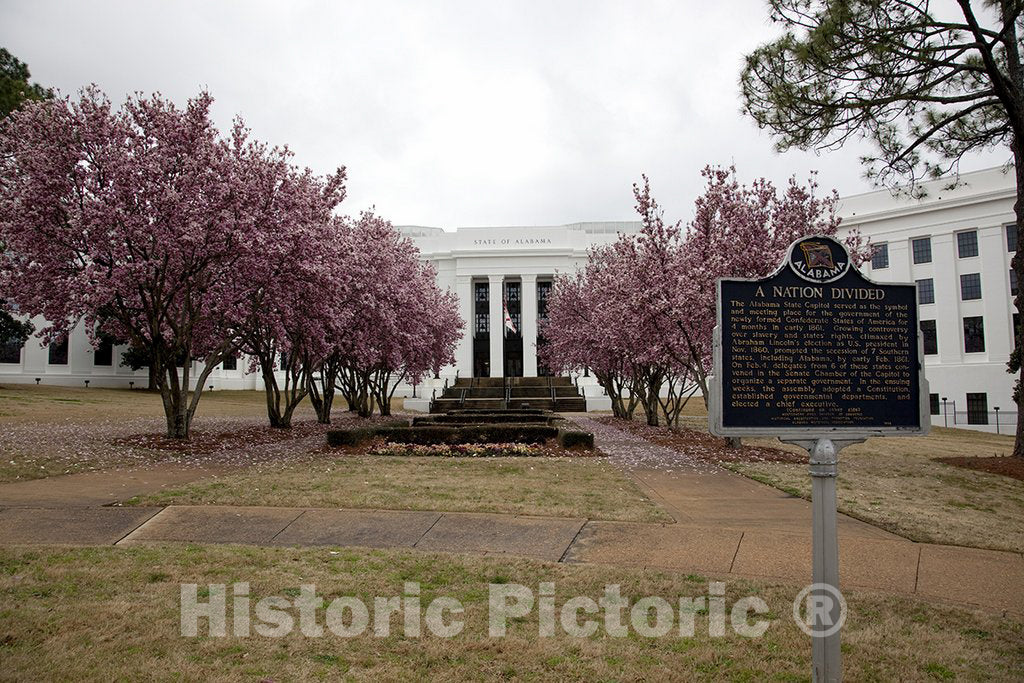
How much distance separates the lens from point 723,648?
4758mm

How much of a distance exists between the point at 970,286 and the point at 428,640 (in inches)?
1955

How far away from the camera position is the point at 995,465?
14773mm

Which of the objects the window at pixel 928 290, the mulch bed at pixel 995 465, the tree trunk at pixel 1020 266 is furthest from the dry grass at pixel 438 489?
the window at pixel 928 290

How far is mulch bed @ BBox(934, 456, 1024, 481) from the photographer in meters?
14.1

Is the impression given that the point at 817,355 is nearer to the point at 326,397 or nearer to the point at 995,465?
the point at 995,465

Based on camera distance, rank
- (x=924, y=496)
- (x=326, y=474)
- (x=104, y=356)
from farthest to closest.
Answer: (x=104, y=356)
(x=326, y=474)
(x=924, y=496)

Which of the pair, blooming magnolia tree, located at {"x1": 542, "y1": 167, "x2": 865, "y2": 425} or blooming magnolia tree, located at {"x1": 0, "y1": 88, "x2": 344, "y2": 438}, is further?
blooming magnolia tree, located at {"x1": 542, "y1": 167, "x2": 865, "y2": 425}

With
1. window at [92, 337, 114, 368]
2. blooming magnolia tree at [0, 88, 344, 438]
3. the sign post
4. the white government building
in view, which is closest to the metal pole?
the sign post

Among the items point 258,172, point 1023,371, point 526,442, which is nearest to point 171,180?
point 258,172

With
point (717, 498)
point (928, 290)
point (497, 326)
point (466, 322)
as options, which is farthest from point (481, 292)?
point (717, 498)

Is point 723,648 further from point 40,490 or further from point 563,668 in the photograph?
point 40,490

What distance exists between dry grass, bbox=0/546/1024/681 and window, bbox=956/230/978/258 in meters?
47.4

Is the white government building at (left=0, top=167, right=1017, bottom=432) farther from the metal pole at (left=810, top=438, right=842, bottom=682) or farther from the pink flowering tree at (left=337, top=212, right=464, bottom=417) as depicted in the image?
the metal pole at (left=810, top=438, right=842, bottom=682)

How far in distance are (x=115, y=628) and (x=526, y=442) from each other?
13.6 metres
